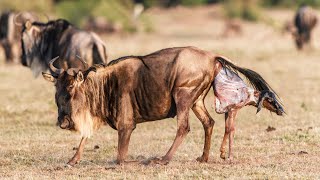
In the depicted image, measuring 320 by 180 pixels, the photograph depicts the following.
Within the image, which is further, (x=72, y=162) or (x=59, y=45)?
(x=59, y=45)

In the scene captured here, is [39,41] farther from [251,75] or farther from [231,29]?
[231,29]

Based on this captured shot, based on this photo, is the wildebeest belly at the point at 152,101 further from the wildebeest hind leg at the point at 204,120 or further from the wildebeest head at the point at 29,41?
the wildebeest head at the point at 29,41

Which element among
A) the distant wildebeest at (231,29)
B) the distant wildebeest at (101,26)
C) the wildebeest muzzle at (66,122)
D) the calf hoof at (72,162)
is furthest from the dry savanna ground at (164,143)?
the distant wildebeest at (101,26)

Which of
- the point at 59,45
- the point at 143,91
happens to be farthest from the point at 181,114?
the point at 59,45

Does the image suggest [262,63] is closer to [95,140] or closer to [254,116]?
[254,116]

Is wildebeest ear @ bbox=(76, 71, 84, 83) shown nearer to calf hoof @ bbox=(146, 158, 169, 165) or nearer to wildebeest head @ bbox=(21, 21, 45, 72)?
calf hoof @ bbox=(146, 158, 169, 165)

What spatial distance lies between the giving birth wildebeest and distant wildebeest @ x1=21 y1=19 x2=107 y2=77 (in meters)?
3.97

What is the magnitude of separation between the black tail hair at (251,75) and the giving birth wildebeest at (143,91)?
0.01 m

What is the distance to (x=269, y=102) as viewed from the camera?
962 centimetres

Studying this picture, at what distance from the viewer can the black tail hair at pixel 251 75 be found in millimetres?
9406

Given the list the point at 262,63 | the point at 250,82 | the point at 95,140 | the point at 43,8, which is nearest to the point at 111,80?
the point at 250,82

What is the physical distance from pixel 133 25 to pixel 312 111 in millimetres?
38413

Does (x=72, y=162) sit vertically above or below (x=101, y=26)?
below

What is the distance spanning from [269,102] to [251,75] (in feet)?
1.29
